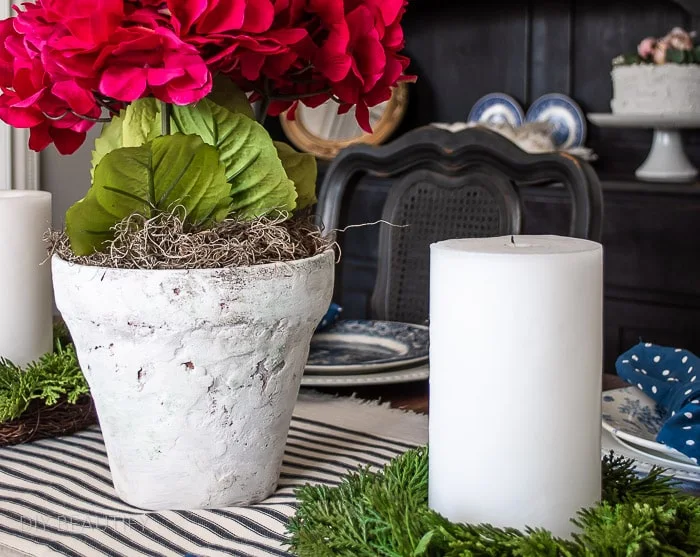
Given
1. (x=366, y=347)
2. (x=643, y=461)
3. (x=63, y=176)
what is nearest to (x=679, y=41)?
(x=63, y=176)

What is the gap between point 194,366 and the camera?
0.60 m

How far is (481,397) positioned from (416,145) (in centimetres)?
104

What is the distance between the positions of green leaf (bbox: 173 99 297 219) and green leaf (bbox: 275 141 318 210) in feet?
0.18

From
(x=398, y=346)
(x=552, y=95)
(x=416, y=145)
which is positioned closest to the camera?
(x=398, y=346)

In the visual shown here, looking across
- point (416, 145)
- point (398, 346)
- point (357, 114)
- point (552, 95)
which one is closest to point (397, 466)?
point (357, 114)

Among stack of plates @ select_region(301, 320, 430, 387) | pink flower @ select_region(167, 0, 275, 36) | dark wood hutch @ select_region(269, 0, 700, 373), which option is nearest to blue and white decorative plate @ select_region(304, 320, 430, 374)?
stack of plates @ select_region(301, 320, 430, 387)

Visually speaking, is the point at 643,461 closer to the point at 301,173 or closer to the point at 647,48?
the point at 301,173

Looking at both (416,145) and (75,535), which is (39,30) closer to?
(75,535)

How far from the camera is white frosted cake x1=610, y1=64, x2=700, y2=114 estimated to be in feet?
7.71

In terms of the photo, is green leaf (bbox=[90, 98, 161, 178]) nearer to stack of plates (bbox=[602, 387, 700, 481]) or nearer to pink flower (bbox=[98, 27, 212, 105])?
pink flower (bbox=[98, 27, 212, 105])

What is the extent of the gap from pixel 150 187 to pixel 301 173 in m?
0.12

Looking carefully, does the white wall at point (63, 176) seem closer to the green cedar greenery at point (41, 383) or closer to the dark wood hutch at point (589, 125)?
the dark wood hutch at point (589, 125)

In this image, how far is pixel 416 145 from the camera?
1454 millimetres

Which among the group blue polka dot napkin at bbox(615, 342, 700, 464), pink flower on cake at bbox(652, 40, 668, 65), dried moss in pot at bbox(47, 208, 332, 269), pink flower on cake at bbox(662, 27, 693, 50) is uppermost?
pink flower on cake at bbox(662, 27, 693, 50)
